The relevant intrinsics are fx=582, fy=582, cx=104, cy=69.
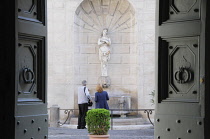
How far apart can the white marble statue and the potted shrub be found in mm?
9578

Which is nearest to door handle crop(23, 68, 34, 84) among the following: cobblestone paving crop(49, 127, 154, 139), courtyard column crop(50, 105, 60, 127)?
cobblestone paving crop(49, 127, 154, 139)

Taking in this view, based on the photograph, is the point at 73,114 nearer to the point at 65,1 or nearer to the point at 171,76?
the point at 65,1

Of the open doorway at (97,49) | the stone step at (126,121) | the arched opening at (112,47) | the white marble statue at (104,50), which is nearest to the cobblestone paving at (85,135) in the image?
the stone step at (126,121)

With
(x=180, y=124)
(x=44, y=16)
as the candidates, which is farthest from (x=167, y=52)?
(x=44, y=16)

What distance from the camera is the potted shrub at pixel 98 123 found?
1283cm

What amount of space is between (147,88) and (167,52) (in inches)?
590

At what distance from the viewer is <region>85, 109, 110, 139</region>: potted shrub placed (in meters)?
12.8

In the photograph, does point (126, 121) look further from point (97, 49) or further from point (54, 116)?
point (97, 49)

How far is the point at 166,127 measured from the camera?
718cm

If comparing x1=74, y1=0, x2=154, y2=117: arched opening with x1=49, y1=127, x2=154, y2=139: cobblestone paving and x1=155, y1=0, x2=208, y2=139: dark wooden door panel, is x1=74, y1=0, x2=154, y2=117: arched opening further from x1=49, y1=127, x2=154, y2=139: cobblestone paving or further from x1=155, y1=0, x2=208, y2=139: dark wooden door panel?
x1=155, y1=0, x2=208, y2=139: dark wooden door panel

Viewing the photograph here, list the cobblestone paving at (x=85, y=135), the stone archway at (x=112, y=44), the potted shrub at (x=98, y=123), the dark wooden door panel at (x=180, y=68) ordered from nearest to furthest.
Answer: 1. the dark wooden door panel at (x=180, y=68)
2. the potted shrub at (x=98, y=123)
3. the cobblestone paving at (x=85, y=135)
4. the stone archway at (x=112, y=44)

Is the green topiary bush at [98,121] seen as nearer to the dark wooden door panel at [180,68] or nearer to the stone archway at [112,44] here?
the dark wooden door panel at [180,68]

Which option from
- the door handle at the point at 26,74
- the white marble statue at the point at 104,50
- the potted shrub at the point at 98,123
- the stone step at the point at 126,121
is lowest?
the stone step at the point at 126,121

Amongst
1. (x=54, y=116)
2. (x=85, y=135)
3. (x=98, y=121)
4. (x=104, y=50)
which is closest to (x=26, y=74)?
(x=98, y=121)
